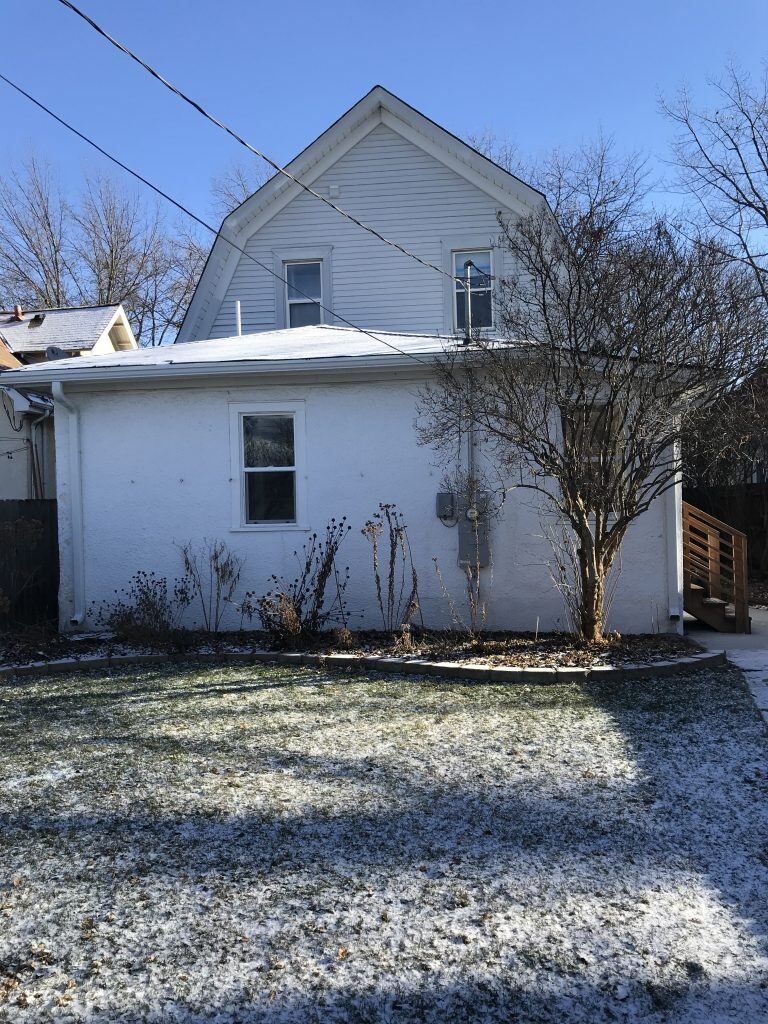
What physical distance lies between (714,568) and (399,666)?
15.3 ft

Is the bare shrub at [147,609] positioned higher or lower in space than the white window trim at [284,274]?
lower

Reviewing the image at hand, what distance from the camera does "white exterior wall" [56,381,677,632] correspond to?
854 cm

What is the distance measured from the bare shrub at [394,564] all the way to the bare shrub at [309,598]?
37 centimetres

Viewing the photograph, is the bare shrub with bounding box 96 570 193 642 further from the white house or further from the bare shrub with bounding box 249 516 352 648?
the bare shrub with bounding box 249 516 352 648

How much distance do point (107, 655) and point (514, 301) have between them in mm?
5360

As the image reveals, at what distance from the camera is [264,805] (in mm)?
4047

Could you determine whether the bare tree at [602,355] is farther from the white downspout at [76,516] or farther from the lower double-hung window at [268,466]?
the white downspout at [76,516]

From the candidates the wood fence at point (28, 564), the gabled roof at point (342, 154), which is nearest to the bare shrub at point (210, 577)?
the wood fence at point (28, 564)

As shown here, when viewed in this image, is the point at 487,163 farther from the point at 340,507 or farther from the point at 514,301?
the point at 340,507

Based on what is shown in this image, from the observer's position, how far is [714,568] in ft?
31.5

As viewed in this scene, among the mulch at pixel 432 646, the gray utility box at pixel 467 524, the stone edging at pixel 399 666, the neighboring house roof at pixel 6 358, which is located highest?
the neighboring house roof at pixel 6 358

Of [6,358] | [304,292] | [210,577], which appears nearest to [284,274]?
[304,292]

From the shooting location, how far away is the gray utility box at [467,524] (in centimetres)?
836

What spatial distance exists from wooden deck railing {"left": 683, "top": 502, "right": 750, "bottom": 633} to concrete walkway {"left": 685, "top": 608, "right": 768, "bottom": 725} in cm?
34
